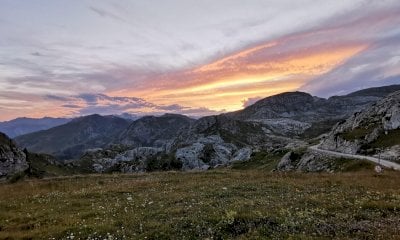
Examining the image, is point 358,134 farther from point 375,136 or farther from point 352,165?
point 352,165

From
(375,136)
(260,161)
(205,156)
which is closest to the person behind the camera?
(375,136)

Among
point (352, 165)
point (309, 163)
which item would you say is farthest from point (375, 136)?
point (352, 165)

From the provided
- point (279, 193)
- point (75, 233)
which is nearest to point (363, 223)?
point (279, 193)

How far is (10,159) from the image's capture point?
336 feet

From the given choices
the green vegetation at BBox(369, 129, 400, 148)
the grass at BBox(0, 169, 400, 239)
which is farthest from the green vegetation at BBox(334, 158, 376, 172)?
the grass at BBox(0, 169, 400, 239)

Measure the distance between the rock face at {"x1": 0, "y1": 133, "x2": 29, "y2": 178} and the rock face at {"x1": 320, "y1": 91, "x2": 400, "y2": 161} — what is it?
284ft

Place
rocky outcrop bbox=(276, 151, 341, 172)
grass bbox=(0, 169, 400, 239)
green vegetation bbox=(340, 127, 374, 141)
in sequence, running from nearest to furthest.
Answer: grass bbox=(0, 169, 400, 239)
rocky outcrop bbox=(276, 151, 341, 172)
green vegetation bbox=(340, 127, 374, 141)

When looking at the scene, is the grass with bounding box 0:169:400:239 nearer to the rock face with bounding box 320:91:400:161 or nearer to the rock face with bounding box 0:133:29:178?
the rock face with bounding box 320:91:400:161

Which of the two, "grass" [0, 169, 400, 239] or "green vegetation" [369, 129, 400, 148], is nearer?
"grass" [0, 169, 400, 239]

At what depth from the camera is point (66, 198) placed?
31.6 m

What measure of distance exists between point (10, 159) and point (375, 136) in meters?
101

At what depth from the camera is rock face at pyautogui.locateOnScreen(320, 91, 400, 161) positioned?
83.1 meters

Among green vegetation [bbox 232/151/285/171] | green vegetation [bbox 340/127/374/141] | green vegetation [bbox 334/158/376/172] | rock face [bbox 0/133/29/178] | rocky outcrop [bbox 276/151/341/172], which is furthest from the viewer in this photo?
green vegetation [bbox 232/151/285/171]

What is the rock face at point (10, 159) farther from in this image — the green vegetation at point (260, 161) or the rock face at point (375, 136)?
the rock face at point (375, 136)
